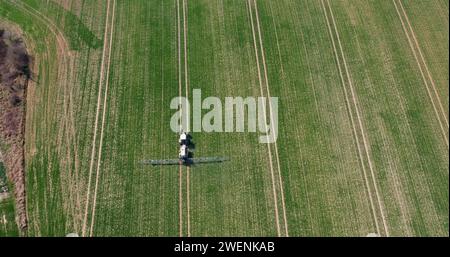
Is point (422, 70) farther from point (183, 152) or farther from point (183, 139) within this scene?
point (183, 152)

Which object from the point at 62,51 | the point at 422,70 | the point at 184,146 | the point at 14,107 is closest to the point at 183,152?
the point at 184,146

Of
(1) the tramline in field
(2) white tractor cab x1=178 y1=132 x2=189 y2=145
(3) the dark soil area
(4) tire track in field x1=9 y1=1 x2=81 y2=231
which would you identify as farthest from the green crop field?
(2) white tractor cab x1=178 y1=132 x2=189 y2=145

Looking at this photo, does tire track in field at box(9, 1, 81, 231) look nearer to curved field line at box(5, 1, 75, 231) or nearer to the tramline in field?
curved field line at box(5, 1, 75, 231)

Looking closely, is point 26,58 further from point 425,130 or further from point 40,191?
point 425,130

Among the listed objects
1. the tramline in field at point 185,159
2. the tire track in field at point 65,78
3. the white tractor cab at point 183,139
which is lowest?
the tramline in field at point 185,159

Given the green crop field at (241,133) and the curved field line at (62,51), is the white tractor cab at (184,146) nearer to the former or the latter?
the green crop field at (241,133)

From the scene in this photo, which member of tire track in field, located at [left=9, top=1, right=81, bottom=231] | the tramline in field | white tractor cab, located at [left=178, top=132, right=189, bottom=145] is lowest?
the tramline in field

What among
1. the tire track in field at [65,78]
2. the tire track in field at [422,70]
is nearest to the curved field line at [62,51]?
the tire track in field at [65,78]

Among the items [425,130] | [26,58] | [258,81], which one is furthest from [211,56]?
[425,130]

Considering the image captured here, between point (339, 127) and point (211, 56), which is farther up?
point (211, 56)
